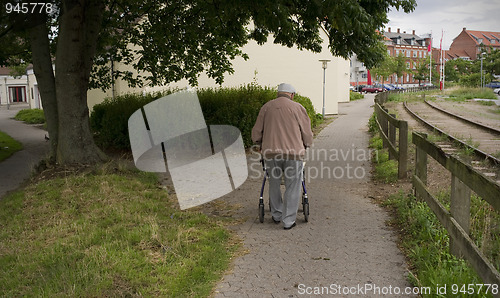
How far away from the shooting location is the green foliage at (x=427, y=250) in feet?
12.8

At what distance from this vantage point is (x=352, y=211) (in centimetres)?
720

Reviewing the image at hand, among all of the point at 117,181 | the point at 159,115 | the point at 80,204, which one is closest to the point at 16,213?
the point at 80,204

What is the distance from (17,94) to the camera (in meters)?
76.8

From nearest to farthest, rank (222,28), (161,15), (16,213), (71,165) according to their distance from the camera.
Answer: (16,213), (71,165), (222,28), (161,15)

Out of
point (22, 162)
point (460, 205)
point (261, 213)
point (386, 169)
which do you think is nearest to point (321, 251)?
point (261, 213)

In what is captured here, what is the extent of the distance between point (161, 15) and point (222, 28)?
283 cm

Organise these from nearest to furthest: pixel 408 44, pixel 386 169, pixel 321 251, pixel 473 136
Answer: pixel 321 251 → pixel 386 169 → pixel 473 136 → pixel 408 44

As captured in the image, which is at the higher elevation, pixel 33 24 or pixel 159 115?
pixel 33 24

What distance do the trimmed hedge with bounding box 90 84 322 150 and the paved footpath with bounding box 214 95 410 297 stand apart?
5658 mm

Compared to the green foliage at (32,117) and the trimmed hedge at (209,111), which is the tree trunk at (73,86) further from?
the green foliage at (32,117)

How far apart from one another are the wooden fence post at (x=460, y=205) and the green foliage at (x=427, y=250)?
254 millimetres

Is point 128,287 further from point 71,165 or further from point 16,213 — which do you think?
point 71,165

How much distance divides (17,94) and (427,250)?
83.1 m

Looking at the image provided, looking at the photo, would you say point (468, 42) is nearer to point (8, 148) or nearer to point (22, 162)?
point (8, 148)
